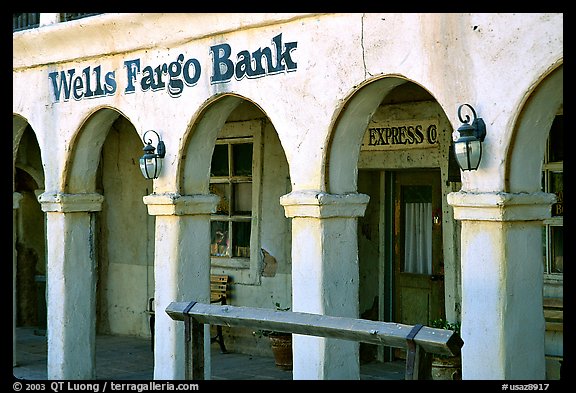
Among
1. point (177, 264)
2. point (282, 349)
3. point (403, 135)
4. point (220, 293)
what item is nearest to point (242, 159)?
point (220, 293)

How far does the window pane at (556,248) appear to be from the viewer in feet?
27.3

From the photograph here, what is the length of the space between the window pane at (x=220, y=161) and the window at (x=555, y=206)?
4.49 meters

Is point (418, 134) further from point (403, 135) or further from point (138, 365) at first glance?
point (138, 365)

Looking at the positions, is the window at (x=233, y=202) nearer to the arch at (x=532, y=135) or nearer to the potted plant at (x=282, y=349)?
the potted plant at (x=282, y=349)

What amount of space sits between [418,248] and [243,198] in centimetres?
251

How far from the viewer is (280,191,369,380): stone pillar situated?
23.9ft

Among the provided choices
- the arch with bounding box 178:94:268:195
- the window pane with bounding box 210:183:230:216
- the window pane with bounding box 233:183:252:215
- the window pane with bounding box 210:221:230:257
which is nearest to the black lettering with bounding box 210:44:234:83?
the arch with bounding box 178:94:268:195

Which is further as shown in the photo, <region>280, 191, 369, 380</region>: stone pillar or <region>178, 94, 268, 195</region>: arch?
A: <region>178, 94, 268, 195</region>: arch

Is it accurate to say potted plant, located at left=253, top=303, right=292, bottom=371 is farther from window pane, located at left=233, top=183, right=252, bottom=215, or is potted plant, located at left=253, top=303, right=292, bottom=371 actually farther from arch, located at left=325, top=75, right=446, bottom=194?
arch, located at left=325, top=75, right=446, bottom=194

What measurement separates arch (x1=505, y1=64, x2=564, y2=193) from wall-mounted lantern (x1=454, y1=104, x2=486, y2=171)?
20 cm

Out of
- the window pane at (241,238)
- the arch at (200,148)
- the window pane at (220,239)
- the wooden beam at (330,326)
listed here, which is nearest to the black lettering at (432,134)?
the arch at (200,148)

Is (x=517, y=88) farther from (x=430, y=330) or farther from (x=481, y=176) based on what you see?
(x=430, y=330)

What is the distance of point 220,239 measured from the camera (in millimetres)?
11758
